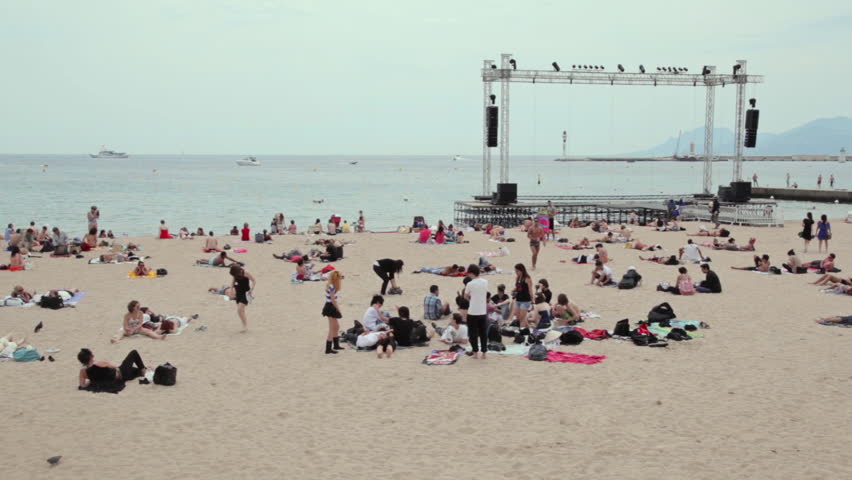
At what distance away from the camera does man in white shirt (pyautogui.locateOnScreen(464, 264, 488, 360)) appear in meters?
8.59

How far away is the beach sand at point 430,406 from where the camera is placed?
18.9 ft

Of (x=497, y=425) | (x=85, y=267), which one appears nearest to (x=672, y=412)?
(x=497, y=425)

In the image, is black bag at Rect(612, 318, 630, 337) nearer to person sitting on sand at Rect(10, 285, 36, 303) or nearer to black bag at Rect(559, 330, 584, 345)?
black bag at Rect(559, 330, 584, 345)

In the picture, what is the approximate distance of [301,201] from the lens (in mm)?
65375

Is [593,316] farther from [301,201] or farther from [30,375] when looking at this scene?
[301,201]

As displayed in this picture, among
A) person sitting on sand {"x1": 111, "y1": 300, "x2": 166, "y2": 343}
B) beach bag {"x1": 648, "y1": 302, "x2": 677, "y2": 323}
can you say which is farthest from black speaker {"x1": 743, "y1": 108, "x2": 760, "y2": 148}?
person sitting on sand {"x1": 111, "y1": 300, "x2": 166, "y2": 343}

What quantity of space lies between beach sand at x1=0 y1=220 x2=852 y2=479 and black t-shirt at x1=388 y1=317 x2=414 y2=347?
0.20 meters

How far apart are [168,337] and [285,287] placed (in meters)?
4.74

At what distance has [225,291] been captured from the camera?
544 inches

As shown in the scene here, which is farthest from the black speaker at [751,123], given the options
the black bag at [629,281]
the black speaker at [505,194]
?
the black bag at [629,281]

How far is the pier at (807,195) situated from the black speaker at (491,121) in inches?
1236

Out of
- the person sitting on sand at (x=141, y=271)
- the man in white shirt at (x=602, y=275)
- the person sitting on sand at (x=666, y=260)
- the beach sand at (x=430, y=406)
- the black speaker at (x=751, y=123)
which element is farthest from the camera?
the black speaker at (x=751, y=123)

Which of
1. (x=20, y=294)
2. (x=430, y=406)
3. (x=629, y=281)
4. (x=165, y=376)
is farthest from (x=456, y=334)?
(x=20, y=294)

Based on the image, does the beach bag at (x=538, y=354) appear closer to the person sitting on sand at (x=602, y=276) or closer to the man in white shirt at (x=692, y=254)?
the person sitting on sand at (x=602, y=276)
